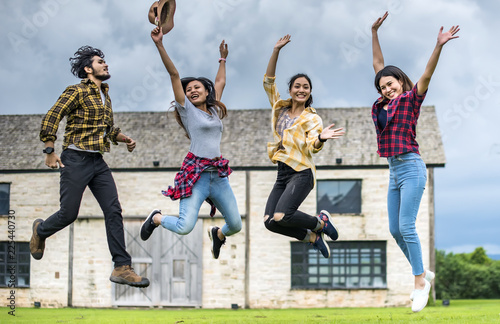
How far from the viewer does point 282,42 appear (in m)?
9.00

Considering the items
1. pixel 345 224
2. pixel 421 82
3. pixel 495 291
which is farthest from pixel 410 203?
pixel 495 291

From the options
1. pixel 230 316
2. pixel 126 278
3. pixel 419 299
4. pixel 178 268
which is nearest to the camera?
pixel 419 299

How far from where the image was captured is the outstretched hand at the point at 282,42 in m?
Answer: 8.97

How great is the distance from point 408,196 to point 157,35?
3611 millimetres

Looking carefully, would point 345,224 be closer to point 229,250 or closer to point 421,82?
point 229,250

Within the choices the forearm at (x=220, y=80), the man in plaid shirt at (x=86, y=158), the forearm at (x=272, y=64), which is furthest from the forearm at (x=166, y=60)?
the forearm at (x=272, y=64)

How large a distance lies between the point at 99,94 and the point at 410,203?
409 cm

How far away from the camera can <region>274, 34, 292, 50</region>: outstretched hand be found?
29.4 ft

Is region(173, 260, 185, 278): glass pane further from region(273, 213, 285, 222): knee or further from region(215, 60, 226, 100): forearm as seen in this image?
region(273, 213, 285, 222): knee

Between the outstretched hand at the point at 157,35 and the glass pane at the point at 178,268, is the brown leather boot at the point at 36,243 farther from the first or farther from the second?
the glass pane at the point at 178,268

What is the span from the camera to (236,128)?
27.8 metres

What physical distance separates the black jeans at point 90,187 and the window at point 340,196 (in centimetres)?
1792

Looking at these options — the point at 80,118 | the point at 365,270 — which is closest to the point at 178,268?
the point at 365,270

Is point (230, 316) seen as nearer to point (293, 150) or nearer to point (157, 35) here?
point (293, 150)
